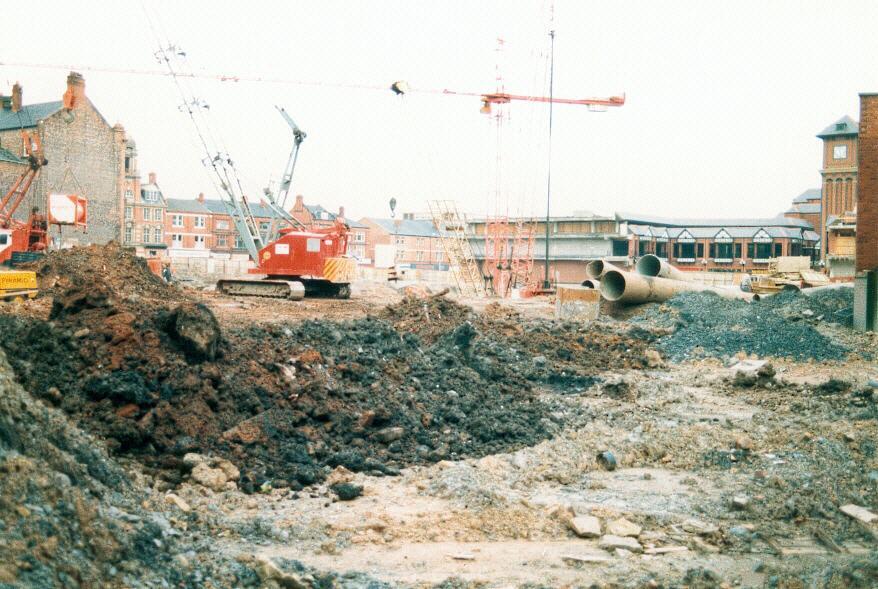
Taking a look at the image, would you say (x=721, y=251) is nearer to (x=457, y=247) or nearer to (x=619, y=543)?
(x=457, y=247)

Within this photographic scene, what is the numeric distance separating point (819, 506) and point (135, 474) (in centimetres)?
650

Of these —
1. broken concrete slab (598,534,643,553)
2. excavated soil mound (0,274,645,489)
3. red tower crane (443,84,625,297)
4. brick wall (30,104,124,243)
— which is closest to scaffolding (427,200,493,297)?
red tower crane (443,84,625,297)

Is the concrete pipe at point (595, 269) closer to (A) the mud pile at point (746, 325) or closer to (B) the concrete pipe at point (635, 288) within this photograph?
(B) the concrete pipe at point (635, 288)

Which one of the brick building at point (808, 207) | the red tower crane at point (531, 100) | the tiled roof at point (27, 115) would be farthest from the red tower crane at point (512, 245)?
the brick building at point (808, 207)

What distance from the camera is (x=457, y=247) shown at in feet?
153

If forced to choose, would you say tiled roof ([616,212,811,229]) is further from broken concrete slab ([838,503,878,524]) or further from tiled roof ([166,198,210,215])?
broken concrete slab ([838,503,878,524])

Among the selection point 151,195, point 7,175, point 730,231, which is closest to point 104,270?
point 7,175

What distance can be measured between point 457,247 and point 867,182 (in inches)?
1005

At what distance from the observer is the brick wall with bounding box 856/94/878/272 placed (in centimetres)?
2361

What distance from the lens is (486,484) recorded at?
27.9 feet

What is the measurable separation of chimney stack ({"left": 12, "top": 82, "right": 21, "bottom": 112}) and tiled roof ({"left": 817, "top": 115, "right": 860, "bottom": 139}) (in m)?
70.4

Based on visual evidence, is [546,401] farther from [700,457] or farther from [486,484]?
[486,484]

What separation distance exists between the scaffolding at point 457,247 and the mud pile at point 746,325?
19.3 metres

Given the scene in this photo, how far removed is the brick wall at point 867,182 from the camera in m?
23.6
